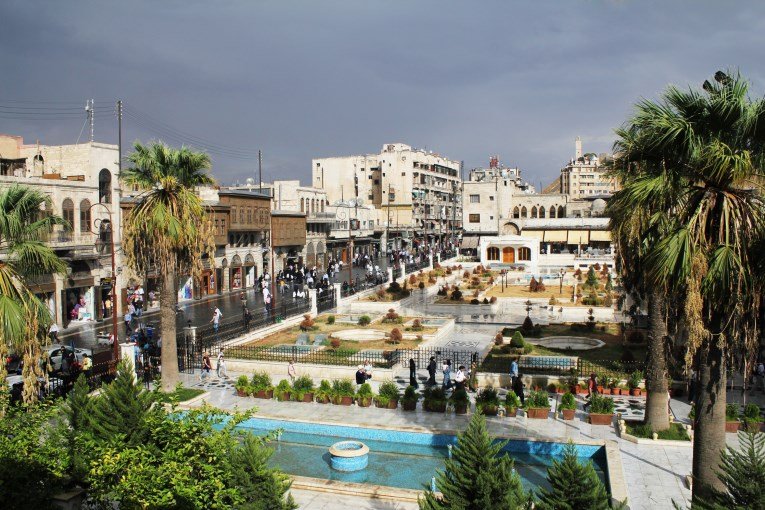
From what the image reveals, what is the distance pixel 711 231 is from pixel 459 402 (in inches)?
422

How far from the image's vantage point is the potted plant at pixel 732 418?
1579 centimetres

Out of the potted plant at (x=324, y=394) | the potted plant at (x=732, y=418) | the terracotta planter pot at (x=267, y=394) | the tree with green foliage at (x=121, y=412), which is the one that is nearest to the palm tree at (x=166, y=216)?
the terracotta planter pot at (x=267, y=394)

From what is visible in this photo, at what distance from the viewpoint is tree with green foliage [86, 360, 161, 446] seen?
461 inches

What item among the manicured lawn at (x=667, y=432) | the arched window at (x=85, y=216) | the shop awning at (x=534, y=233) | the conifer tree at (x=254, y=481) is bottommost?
the manicured lawn at (x=667, y=432)

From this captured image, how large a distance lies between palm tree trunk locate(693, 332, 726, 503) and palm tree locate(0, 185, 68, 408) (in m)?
12.0

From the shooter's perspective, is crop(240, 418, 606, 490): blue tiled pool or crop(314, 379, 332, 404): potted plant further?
crop(314, 379, 332, 404): potted plant

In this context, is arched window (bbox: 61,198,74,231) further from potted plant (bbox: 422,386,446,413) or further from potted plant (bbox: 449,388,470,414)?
potted plant (bbox: 449,388,470,414)

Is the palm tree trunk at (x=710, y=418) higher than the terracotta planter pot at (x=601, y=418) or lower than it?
higher

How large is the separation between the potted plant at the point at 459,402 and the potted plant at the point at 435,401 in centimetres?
27

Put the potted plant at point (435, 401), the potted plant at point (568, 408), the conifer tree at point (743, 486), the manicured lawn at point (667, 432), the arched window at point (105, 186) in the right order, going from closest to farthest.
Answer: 1. the conifer tree at point (743, 486)
2. the manicured lawn at point (667, 432)
3. the potted plant at point (568, 408)
4. the potted plant at point (435, 401)
5. the arched window at point (105, 186)

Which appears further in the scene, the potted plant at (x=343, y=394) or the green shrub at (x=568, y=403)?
the potted plant at (x=343, y=394)

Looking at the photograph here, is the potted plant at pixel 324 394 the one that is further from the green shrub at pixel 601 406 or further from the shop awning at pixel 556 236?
the shop awning at pixel 556 236

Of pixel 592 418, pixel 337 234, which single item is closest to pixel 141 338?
pixel 592 418

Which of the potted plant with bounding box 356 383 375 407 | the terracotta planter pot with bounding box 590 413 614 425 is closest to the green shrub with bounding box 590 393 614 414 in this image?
the terracotta planter pot with bounding box 590 413 614 425
